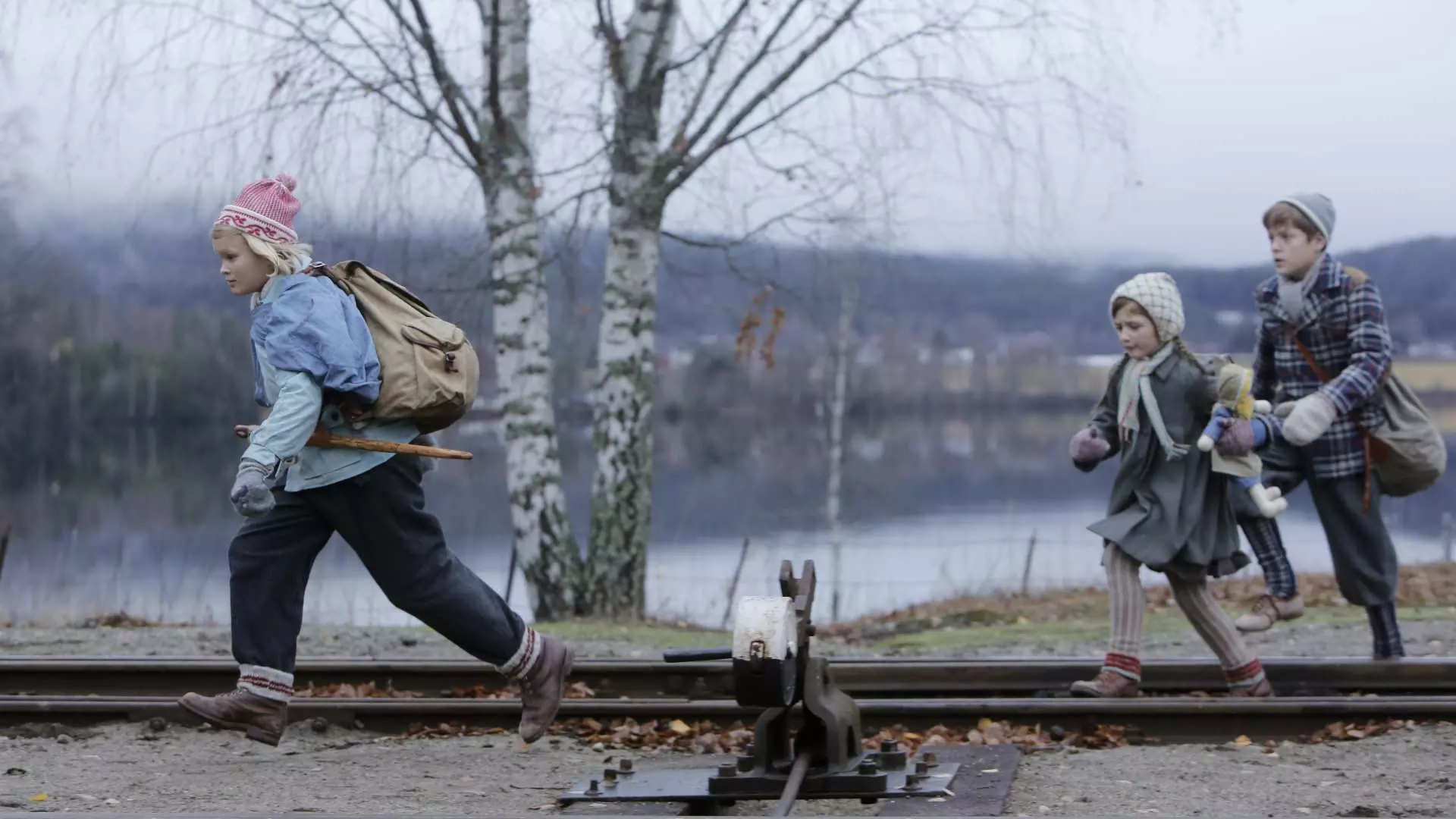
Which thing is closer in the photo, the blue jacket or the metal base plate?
the metal base plate

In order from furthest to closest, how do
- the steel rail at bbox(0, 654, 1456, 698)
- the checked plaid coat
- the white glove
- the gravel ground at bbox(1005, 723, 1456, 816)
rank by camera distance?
the steel rail at bbox(0, 654, 1456, 698) → the checked plaid coat → the white glove → the gravel ground at bbox(1005, 723, 1456, 816)

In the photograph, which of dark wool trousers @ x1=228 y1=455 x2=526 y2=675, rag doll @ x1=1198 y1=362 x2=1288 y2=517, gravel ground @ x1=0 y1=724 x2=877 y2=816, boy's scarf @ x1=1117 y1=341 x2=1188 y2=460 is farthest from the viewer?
boy's scarf @ x1=1117 y1=341 x2=1188 y2=460

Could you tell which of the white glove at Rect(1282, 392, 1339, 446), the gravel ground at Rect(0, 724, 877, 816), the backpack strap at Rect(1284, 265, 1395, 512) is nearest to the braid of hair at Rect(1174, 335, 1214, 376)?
the white glove at Rect(1282, 392, 1339, 446)

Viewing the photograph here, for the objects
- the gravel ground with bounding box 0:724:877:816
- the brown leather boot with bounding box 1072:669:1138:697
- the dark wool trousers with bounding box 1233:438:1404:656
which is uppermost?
the dark wool trousers with bounding box 1233:438:1404:656

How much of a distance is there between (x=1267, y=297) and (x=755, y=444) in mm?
32516

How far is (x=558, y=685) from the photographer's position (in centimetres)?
560

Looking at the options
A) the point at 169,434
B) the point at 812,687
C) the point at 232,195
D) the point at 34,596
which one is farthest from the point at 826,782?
the point at 169,434

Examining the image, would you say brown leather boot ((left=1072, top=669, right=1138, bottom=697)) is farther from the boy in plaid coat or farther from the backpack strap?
the backpack strap

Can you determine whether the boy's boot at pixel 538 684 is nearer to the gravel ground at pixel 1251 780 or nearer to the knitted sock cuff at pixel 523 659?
the knitted sock cuff at pixel 523 659

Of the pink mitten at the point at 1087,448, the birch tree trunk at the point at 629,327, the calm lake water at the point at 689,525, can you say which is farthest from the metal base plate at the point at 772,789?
the calm lake water at the point at 689,525

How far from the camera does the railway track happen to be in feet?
19.2

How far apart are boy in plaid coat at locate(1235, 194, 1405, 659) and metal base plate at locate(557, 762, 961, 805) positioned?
2483mm

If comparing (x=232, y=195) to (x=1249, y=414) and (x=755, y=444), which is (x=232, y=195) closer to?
(x=1249, y=414)

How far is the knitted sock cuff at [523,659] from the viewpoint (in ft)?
18.0
